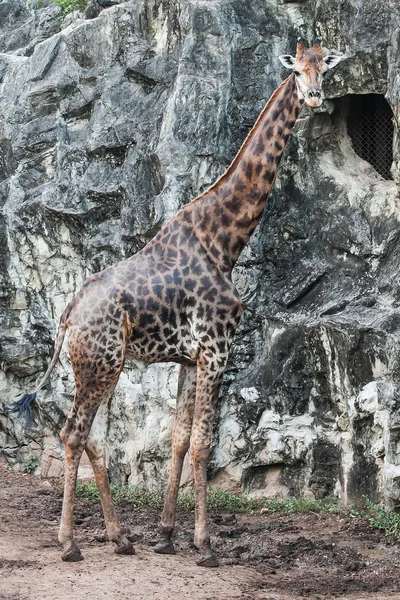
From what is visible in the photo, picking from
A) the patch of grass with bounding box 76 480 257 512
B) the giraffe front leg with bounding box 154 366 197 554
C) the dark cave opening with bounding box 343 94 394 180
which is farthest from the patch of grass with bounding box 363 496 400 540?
the dark cave opening with bounding box 343 94 394 180

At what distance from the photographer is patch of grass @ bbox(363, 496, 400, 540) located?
878cm

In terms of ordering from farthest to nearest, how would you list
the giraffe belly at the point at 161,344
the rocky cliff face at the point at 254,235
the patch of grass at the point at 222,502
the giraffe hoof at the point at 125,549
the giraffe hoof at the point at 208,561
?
the rocky cliff face at the point at 254,235 < the patch of grass at the point at 222,502 < the giraffe belly at the point at 161,344 < the giraffe hoof at the point at 125,549 < the giraffe hoof at the point at 208,561

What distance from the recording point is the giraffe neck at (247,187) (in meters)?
8.61

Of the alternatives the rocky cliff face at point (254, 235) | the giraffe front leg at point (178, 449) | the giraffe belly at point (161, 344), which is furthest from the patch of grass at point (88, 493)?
the giraffe belly at point (161, 344)

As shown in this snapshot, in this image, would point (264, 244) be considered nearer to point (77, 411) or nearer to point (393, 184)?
point (393, 184)

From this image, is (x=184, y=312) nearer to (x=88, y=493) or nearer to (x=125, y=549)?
(x=125, y=549)

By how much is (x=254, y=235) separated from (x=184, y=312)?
8.11 feet

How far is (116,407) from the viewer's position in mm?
11258

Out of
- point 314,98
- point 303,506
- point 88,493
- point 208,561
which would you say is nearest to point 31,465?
point 88,493

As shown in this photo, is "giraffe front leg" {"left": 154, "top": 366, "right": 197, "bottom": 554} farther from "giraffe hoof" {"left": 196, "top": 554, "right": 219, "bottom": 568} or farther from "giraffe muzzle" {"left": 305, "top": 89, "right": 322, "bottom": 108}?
"giraffe muzzle" {"left": 305, "top": 89, "right": 322, "bottom": 108}

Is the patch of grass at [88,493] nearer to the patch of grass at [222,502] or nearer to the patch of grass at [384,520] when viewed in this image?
the patch of grass at [222,502]

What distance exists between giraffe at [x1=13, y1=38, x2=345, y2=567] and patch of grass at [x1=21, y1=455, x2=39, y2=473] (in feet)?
12.7

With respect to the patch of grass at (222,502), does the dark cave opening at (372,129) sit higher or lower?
higher

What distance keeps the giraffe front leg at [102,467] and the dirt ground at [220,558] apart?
198 mm
